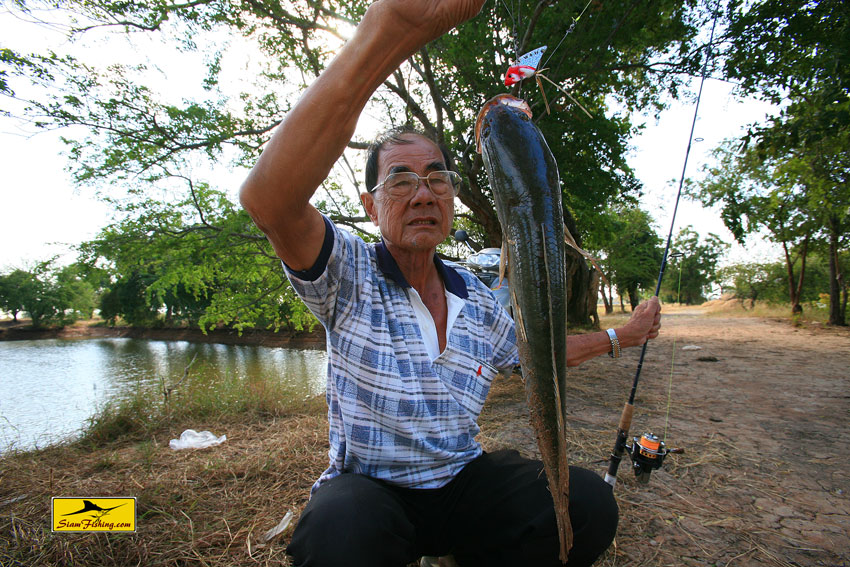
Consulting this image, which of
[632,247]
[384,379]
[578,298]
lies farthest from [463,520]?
[632,247]

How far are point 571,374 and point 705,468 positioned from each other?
3.86m

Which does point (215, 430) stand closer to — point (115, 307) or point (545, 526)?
point (545, 526)

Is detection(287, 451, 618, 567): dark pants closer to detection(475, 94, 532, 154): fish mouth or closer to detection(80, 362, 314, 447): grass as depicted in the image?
detection(475, 94, 532, 154): fish mouth

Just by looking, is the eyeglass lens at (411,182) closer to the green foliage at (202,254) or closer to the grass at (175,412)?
the grass at (175,412)

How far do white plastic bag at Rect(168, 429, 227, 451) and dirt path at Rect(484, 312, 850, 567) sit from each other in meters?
2.97

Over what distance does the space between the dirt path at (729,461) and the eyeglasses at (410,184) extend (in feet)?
7.37

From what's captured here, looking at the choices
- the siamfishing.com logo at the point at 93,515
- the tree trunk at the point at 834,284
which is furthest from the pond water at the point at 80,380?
the tree trunk at the point at 834,284

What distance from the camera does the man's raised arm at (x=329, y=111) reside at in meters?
1.23

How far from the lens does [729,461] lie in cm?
333

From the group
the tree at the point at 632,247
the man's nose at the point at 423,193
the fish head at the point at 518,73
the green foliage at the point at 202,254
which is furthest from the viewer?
the tree at the point at 632,247

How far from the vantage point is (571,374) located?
23.1 feet

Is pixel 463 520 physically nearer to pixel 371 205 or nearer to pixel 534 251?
pixel 534 251

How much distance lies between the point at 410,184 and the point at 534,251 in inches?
32.4

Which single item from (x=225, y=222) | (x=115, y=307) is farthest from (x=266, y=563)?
(x=115, y=307)
